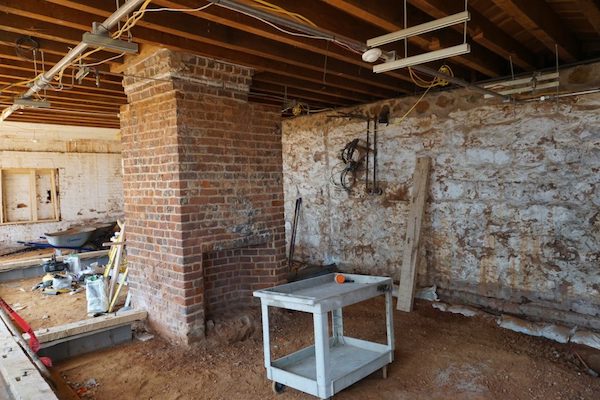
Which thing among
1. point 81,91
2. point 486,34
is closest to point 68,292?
point 81,91

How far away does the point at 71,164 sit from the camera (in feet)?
31.7

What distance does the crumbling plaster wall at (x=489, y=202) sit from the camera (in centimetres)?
402

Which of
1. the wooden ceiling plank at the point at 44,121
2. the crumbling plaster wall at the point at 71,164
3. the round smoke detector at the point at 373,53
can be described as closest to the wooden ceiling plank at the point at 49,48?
the round smoke detector at the point at 373,53

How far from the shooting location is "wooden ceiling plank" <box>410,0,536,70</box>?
268 cm

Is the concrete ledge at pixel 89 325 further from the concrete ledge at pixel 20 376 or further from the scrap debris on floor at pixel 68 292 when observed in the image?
the scrap debris on floor at pixel 68 292

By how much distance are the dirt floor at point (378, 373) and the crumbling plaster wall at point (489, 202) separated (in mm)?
622

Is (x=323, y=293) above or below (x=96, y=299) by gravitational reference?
above

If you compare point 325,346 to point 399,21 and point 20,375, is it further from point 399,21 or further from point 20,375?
point 399,21

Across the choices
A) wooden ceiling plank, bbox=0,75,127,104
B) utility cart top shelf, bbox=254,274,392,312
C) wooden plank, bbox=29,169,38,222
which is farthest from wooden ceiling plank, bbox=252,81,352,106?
wooden plank, bbox=29,169,38,222

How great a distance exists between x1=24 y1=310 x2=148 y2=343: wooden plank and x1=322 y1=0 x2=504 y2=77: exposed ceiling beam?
11.5 feet

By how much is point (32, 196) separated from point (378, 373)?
9374 mm

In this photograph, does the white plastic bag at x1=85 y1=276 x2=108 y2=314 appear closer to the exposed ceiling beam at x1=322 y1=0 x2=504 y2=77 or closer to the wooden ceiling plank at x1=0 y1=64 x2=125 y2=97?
the wooden ceiling plank at x1=0 y1=64 x2=125 y2=97

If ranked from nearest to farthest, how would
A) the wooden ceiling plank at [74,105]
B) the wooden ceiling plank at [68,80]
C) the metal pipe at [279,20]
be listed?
the metal pipe at [279,20]
the wooden ceiling plank at [68,80]
the wooden ceiling plank at [74,105]

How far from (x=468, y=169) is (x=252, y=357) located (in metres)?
3.35
